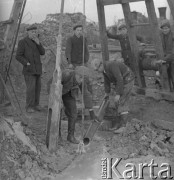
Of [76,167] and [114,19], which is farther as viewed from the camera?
[114,19]

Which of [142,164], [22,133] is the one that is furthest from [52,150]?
[142,164]

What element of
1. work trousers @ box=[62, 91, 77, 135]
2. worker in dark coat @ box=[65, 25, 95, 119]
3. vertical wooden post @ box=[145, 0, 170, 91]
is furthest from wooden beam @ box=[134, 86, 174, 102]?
work trousers @ box=[62, 91, 77, 135]

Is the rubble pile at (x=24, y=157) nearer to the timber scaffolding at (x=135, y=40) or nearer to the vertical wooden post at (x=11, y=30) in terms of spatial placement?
the vertical wooden post at (x=11, y=30)

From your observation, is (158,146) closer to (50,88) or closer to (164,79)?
(50,88)

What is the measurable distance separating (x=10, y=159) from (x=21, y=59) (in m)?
3.33

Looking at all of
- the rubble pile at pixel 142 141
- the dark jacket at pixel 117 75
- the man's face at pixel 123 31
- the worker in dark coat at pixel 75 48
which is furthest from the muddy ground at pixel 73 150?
the man's face at pixel 123 31

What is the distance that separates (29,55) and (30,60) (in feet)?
0.37

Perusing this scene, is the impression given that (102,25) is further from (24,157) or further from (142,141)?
(24,157)

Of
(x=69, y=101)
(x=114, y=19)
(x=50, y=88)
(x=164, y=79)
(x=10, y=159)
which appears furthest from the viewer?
(x=114, y=19)

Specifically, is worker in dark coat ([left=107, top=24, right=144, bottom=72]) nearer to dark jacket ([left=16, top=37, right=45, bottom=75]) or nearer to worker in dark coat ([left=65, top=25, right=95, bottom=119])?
worker in dark coat ([left=65, top=25, right=95, bottom=119])

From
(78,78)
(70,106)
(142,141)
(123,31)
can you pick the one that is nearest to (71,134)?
(70,106)

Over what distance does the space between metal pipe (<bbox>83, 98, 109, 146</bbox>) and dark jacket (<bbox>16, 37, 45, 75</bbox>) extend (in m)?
1.64

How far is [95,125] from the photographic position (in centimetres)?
726

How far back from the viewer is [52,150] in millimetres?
6129
